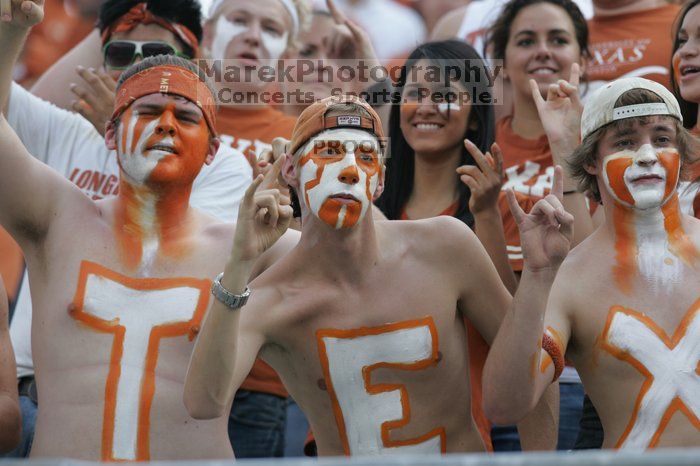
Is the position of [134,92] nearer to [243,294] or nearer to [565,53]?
[243,294]

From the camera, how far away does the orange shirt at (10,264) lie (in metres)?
5.84

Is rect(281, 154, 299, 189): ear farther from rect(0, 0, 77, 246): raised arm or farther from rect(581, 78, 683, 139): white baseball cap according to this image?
rect(581, 78, 683, 139): white baseball cap

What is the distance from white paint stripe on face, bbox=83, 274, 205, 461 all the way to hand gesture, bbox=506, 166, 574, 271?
119 centimetres

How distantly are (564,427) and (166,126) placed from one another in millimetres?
1910

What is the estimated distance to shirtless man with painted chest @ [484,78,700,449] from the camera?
358 centimetres

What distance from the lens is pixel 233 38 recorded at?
5.85 metres

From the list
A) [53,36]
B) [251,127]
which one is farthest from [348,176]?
[53,36]

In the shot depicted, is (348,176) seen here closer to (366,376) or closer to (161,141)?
(366,376)

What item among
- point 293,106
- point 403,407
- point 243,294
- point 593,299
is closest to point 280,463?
point 243,294

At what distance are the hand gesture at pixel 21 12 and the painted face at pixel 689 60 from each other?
2.56 meters

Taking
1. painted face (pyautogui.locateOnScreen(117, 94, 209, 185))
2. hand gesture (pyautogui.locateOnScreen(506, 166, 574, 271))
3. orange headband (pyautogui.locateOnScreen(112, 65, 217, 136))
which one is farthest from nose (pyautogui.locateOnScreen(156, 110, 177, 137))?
hand gesture (pyautogui.locateOnScreen(506, 166, 574, 271))

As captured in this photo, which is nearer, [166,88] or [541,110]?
[166,88]

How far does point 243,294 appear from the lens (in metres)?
3.47

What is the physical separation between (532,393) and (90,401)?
145 centimetres
